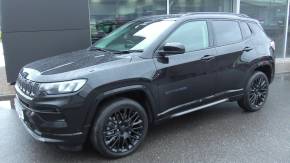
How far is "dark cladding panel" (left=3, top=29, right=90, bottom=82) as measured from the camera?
7137mm

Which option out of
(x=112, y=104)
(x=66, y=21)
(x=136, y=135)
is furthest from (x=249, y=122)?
(x=66, y=21)

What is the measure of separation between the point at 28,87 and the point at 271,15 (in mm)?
9294

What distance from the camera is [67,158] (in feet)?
12.8

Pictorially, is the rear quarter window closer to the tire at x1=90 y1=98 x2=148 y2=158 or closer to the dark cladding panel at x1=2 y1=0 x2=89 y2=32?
the tire at x1=90 y1=98 x2=148 y2=158

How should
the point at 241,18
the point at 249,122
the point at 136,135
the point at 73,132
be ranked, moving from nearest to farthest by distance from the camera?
the point at 73,132
the point at 136,135
the point at 249,122
the point at 241,18

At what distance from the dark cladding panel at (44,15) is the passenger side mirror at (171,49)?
13.1 ft

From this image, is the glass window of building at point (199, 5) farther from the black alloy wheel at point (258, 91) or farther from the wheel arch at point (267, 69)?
the black alloy wheel at point (258, 91)

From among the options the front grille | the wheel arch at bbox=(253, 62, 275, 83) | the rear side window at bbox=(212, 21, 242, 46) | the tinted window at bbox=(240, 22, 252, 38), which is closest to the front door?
the rear side window at bbox=(212, 21, 242, 46)

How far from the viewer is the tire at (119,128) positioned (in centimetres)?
366

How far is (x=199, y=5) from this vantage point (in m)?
10.0

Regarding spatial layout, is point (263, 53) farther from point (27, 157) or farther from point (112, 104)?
point (27, 157)

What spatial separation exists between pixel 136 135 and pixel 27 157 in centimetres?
138

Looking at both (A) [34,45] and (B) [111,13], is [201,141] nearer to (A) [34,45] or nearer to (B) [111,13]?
(A) [34,45]

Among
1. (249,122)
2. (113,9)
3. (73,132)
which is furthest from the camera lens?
(113,9)
